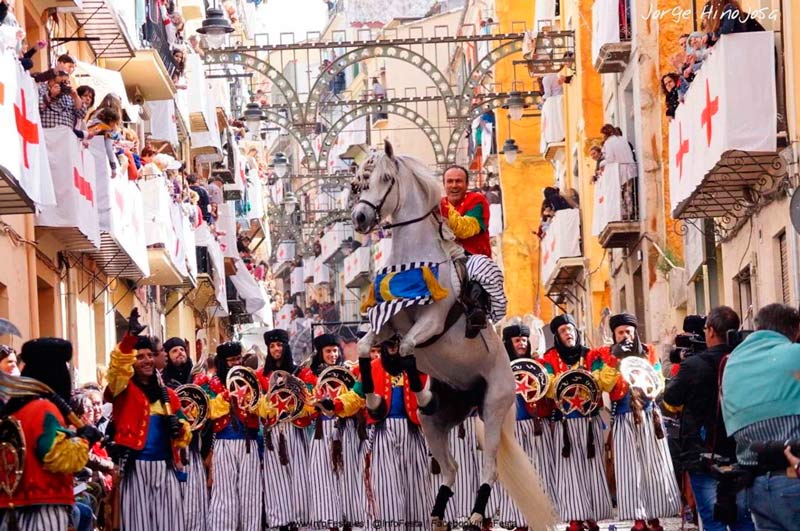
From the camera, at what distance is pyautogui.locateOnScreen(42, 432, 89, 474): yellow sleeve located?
12281mm

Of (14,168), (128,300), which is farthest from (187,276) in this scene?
(14,168)

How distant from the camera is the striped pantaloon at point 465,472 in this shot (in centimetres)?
1944

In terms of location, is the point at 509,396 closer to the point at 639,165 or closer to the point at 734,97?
the point at 734,97

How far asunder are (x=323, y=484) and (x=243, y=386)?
A: 1.17m

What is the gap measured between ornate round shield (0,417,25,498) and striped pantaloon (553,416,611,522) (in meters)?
7.87

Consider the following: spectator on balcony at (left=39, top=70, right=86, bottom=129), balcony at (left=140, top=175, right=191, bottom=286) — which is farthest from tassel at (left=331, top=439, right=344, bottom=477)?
balcony at (left=140, top=175, right=191, bottom=286)

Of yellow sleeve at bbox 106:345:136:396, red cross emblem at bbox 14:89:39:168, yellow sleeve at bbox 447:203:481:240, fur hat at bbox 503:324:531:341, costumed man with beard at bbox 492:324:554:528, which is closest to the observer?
yellow sleeve at bbox 447:203:481:240

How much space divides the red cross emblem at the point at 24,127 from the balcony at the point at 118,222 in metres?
5.28

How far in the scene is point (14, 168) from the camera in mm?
19828

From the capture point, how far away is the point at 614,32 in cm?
3788

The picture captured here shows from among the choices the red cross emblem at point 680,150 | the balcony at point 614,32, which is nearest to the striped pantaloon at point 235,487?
the red cross emblem at point 680,150

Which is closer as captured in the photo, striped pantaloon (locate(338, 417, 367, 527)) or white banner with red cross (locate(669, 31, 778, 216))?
striped pantaloon (locate(338, 417, 367, 527))

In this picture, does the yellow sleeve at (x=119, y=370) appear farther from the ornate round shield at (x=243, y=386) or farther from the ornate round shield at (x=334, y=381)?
the ornate round shield at (x=334, y=381)

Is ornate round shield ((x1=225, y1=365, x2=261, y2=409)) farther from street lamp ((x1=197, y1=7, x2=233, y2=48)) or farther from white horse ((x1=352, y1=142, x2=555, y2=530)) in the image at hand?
street lamp ((x1=197, y1=7, x2=233, y2=48))
